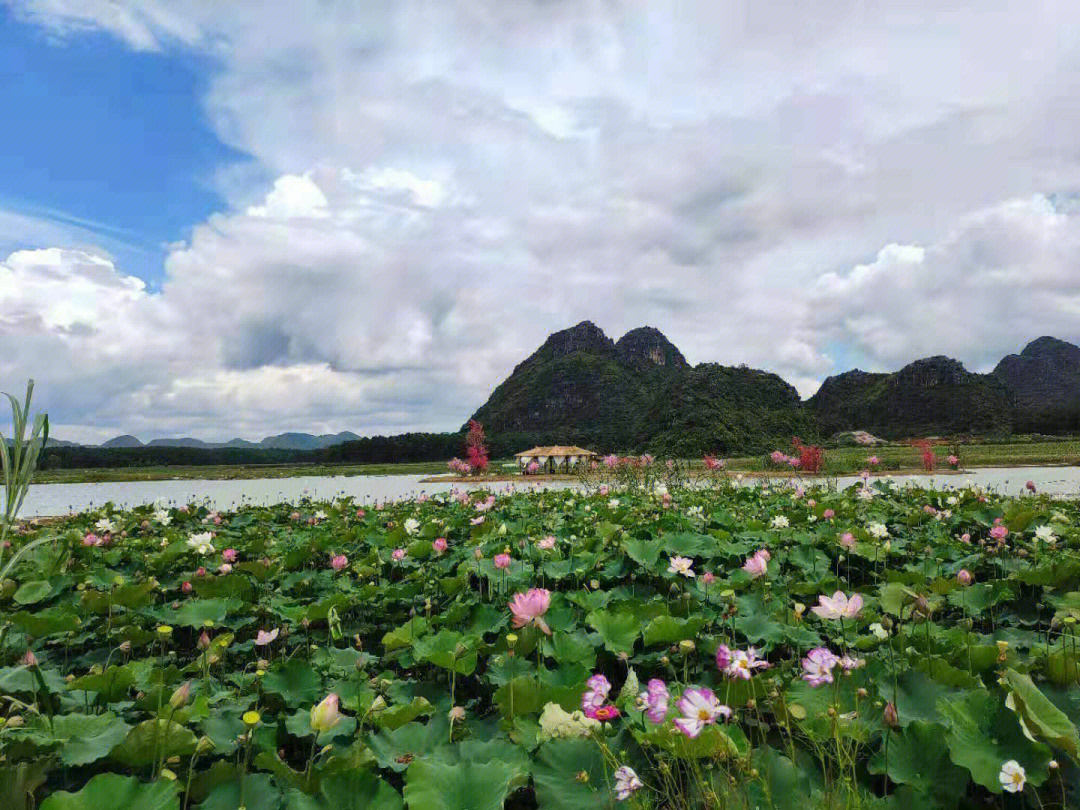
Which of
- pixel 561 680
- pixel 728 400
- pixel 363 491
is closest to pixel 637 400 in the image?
pixel 728 400

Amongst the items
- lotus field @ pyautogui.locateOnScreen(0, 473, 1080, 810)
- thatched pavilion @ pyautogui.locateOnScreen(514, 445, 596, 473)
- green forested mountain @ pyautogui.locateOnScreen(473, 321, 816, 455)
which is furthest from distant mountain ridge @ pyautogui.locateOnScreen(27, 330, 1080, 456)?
lotus field @ pyautogui.locateOnScreen(0, 473, 1080, 810)

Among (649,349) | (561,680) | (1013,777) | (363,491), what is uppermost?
(649,349)

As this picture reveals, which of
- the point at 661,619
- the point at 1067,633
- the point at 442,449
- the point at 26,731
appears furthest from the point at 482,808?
the point at 442,449

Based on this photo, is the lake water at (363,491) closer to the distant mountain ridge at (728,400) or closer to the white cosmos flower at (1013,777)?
the white cosmos flower at (1013,777)

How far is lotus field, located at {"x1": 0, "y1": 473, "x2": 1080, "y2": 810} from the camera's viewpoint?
1.57 metres

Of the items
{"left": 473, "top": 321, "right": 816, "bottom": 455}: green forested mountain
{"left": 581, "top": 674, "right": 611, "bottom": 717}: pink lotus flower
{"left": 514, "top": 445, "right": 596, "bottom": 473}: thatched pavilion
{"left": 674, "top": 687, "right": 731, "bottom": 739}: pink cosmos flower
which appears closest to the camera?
{"left": 674, "top": 687, "right": 731, "bottom": 739}: pink cosmos flower

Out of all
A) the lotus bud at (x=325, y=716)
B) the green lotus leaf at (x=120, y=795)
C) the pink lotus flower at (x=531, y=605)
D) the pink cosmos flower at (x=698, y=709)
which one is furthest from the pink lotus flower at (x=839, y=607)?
the green lotus leaf at (x=120, y=795)

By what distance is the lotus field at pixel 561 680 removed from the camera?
1.57 meters

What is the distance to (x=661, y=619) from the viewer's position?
2438 millimetres

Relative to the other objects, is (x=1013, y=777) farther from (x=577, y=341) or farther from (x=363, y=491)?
(x=577, y=341)

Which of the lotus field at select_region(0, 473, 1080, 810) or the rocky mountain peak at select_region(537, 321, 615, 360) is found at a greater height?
the rocky mountain peak at select_region(537, 321, 615, 360)

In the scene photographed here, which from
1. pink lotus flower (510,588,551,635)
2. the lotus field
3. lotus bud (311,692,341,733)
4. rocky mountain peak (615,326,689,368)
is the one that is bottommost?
the lotus field

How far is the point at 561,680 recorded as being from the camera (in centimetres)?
231

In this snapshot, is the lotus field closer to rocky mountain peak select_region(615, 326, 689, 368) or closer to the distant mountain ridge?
the distant mountain ridge
